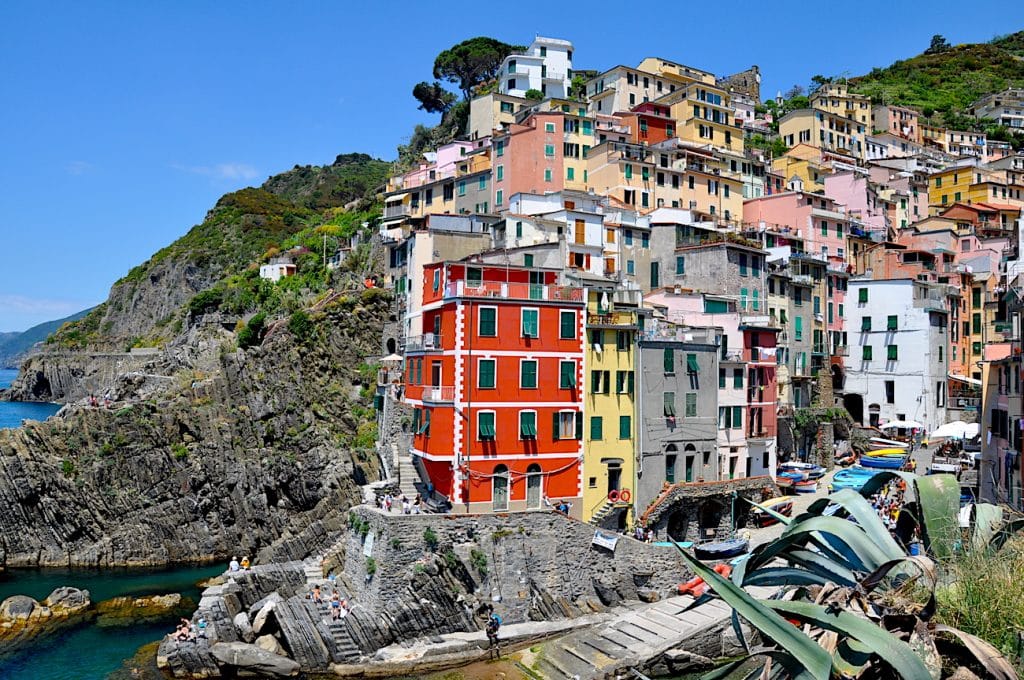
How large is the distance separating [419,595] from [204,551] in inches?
966

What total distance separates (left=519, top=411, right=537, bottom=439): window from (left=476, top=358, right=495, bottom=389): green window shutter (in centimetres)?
203

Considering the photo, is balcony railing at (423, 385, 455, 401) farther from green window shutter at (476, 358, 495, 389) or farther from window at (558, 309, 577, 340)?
window at (558, 309, 577, 340)

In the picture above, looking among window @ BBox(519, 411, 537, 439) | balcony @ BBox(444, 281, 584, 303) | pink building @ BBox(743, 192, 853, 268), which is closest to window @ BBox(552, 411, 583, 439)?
window @ BBox(519, 411, 537, 439)

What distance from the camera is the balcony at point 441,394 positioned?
3731 centimetres

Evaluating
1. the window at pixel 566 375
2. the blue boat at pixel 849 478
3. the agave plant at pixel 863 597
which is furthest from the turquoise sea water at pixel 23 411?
the agave plant at pixel 863 597

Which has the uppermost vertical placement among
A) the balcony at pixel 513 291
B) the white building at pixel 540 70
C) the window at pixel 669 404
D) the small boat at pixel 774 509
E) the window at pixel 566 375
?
the white building at pixel 540 70

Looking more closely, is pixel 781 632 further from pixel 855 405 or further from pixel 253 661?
pixel 855 405

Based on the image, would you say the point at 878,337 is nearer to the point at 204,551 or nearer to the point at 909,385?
the point at 909,385

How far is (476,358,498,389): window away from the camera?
37531 mm

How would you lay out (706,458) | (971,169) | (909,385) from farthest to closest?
(971,169) < (909,385) < (706,458)

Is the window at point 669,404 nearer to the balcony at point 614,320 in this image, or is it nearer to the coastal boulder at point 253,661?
the balcony at point 614,320

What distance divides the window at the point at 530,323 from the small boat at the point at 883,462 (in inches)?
998

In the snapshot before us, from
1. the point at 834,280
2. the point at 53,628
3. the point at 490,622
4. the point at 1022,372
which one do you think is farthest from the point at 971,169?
the point at 53,628

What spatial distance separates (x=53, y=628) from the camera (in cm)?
3916
